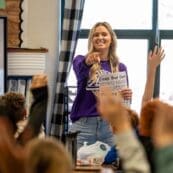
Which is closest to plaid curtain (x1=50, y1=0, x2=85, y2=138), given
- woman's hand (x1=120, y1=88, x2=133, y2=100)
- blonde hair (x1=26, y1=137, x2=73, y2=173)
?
woman's hand (x1=120, y1=88, x2=133, y2=100)

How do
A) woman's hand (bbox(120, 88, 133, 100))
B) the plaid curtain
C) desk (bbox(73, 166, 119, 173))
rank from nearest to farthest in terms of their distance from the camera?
desk (bbox(73, 166, 119, 173)), woman's hand (bbox(120, 88, 133, 100)), the plaid curtain

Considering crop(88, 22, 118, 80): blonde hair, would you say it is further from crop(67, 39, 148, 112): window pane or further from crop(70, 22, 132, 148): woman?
crop(67, 39, 148, 112): window pane

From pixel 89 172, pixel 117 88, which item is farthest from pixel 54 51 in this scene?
pixel 89 172

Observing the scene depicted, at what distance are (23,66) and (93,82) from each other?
1315 millimetres

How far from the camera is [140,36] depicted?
452 cm

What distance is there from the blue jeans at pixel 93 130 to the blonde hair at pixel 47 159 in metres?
1.95

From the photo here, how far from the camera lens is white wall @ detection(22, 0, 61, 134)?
438 centimetres

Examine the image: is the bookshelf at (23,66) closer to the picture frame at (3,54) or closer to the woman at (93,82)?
the picture frame at (3,54)

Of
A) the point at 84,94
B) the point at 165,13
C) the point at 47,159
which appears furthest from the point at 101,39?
the point at 47,159

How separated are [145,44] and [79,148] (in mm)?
2190

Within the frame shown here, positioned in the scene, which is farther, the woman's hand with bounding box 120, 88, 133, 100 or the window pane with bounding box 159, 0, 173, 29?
the window pane with bounding box 159, 0, 173, 29

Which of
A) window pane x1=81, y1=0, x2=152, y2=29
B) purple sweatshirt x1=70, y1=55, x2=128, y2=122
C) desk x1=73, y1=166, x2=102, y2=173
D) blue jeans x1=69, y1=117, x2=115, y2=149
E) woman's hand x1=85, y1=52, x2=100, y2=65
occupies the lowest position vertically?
desk x1=73, y1=166, x2=102, y2=173

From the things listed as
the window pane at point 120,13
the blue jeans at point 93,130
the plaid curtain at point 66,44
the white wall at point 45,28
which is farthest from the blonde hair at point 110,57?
the window pane at point 120,13

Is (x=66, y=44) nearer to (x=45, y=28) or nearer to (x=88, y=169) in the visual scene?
(x=45, y=28)
